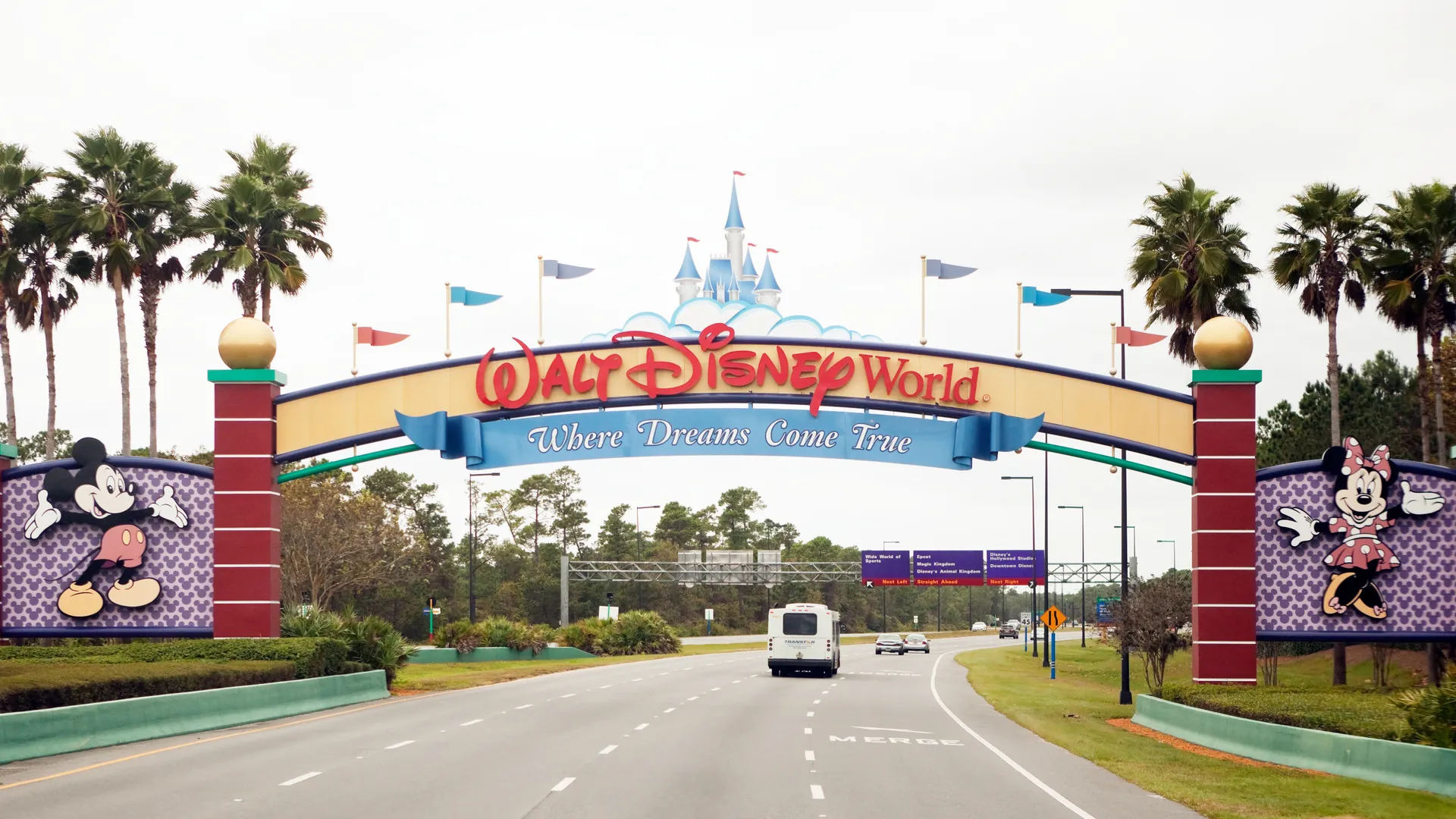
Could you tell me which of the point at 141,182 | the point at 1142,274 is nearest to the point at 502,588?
the point at 141,182

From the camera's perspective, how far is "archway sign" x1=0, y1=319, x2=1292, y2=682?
35.3 metres

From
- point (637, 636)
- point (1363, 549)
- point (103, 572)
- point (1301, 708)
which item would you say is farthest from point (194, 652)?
point (637, 636)

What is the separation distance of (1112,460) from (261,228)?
105 ft

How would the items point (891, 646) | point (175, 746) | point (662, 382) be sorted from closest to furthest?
point (175, 746)
point (662, 382)
point (891, 646)

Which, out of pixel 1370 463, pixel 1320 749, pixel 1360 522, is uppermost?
pixel 1370 463

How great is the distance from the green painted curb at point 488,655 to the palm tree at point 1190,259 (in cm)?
3654

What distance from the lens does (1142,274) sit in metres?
47.9

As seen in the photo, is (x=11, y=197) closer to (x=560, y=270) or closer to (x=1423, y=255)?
(x=560, y=270)

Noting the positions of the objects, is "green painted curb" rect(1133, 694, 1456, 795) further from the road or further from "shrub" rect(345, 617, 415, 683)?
"shrub" rect(345, 617, 415, 683)

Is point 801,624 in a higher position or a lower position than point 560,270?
lower

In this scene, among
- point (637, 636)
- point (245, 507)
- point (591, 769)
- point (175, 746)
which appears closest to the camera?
point (591, 769)

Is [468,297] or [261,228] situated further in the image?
[261,228]

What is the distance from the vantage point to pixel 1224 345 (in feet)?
112

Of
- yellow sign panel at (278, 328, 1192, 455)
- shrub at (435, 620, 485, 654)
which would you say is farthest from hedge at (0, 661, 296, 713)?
shrub at (435, 620, 485, 654)
